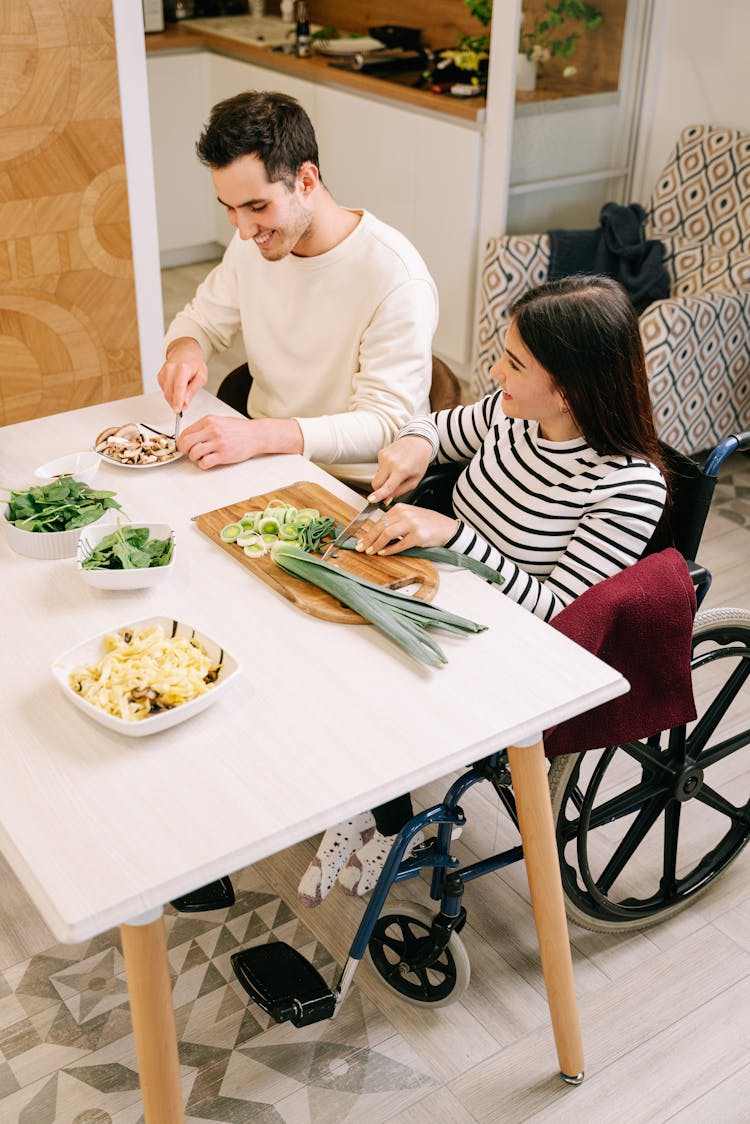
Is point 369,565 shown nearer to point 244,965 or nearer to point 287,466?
point 287,466

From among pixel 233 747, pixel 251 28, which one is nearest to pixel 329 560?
pixel 233 747

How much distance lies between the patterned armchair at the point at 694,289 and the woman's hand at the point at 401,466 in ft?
4.60

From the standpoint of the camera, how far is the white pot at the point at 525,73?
3414 millimetres

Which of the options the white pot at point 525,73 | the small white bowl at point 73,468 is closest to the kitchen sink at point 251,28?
the white pot at point 525,73

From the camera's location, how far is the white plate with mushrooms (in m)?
1.79

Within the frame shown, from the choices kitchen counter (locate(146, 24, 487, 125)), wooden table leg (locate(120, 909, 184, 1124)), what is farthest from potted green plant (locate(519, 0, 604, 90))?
wooden table leg (locate(120, 909, 184, 1124))

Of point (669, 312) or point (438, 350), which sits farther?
point (438, 350)

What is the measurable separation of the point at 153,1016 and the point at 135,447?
926 millimetres

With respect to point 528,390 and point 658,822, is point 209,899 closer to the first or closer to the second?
point 658,822

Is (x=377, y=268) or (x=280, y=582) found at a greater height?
(x=377, y=268)

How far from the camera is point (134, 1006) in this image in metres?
1.17

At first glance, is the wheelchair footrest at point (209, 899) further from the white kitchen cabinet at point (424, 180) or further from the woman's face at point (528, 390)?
the white kitchen cabinet at point (424, 180)

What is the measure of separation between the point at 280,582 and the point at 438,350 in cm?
271

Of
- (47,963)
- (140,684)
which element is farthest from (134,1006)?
(47,963)
